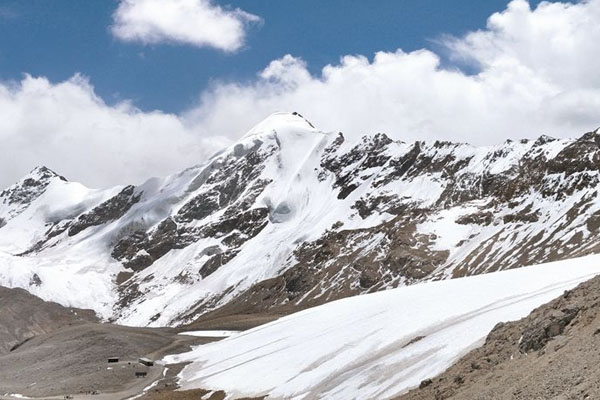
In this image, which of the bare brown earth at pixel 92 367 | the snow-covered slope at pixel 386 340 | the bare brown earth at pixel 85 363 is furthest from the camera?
the bare brown earth at pixel 85 363

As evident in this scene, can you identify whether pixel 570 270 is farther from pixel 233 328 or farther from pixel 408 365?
pixel 233 328

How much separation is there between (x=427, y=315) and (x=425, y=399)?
93.9 feet

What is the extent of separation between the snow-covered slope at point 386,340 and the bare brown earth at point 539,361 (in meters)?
5.63

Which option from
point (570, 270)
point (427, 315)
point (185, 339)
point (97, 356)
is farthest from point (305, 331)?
point (185, 339)

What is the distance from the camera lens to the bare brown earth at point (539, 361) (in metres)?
25.2

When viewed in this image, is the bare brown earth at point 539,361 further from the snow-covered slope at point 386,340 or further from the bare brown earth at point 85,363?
the bare brown earth at point 85,363

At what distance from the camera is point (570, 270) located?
6406 cm

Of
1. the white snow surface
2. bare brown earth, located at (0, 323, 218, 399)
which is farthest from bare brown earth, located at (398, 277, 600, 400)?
the white snow surface

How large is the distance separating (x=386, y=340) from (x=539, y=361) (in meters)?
31.2

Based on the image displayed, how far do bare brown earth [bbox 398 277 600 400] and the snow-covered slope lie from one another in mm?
5626

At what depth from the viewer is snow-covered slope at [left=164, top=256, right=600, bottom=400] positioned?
47.3 metres

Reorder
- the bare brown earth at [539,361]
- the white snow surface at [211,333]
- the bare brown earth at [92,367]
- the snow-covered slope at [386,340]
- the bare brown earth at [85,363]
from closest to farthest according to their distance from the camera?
1. the bare brown earth at [539,361]
2. the snow-covered slope at [386,340]
3. the bare brown earth at [92,367]
4. the bare brown earth at [85,363]
5. the white snow surface at [211,333]

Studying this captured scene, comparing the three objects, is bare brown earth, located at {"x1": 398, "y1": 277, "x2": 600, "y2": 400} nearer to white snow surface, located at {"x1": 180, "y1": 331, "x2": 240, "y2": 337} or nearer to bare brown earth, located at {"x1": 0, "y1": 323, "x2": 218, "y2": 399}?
bare brown earth, located at {"x1": 0, "y1": 323, "x2": 218, "y2": 399}

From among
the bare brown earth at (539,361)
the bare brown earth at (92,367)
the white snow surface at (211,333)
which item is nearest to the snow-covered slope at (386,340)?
the bare brown earth at (539,361)
